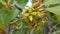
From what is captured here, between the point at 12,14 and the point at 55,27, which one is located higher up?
the point at 12,14

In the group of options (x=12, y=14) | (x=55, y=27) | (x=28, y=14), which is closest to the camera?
(x=28, y=14)

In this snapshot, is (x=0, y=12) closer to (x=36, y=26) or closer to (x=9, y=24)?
(x=9, y=24)

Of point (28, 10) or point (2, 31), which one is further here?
point (2, 31)

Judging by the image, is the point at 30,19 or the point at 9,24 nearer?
the point at 30,19

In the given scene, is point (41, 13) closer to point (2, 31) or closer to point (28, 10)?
point (28, 10)

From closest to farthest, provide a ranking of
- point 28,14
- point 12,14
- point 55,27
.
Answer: point 28,14, point 12,14, point 55,27

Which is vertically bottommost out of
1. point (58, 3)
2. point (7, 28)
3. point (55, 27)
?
point (55, 27)

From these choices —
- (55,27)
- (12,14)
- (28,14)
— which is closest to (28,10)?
(28,14)

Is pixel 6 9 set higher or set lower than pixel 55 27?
higher

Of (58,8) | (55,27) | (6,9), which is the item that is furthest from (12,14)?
(55,27)
